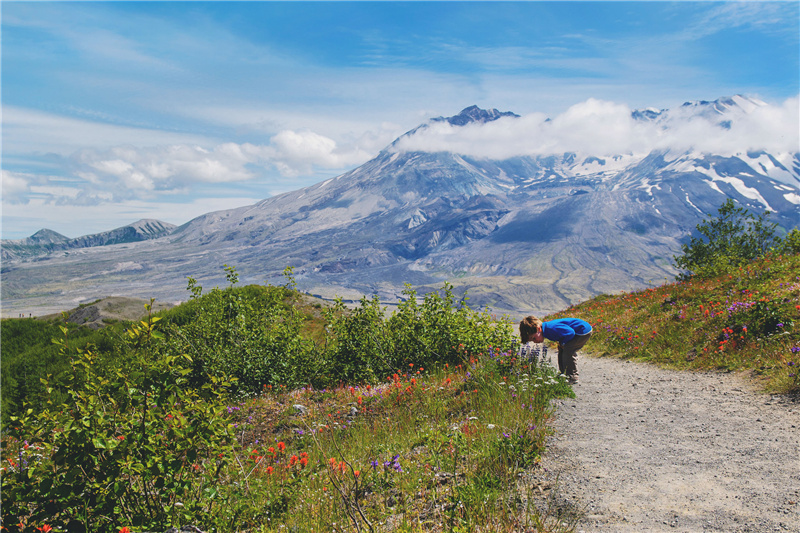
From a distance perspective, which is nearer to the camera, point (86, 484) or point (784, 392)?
point (86, 484)

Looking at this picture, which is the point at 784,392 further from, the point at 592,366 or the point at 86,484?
the point at 86,484

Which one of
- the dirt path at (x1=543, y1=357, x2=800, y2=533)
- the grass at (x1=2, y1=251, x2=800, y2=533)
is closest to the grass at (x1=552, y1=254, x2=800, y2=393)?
the grass at (x1=2, y1=251, x2=800, y2=533)

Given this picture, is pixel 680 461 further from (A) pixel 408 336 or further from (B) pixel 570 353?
(A) pixel 408 336

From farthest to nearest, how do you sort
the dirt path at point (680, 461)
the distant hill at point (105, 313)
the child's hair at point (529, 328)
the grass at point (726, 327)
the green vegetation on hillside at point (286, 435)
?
the distant hill at point (105, 313) → the child's hair at point (529, 328) → the grass at point (726, 327) → the dirt path at point (680, 461) → the green vegetation on hillside at point (286, 435)

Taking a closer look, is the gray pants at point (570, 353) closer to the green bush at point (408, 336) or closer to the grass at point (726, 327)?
the green bush at point (408, 336)

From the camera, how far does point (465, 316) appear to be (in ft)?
39.7

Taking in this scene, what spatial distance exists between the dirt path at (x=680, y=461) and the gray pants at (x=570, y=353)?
3.51 feet

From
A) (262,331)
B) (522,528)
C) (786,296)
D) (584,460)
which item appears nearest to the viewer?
(522,528)

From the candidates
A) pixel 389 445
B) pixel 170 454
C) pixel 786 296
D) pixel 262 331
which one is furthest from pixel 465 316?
pixel 170 454

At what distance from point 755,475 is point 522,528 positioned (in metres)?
2.89

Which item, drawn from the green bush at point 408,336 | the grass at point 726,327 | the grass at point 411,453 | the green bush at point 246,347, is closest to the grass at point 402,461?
the grass at point 411,453

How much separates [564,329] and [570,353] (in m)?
0.53

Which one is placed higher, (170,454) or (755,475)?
(170,454)

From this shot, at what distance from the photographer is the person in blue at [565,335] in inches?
362
